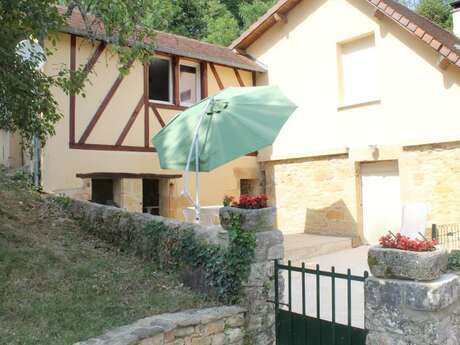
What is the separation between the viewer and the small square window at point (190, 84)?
11359 mm

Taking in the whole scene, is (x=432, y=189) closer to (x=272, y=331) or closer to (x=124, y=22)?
(x=272, y=331)

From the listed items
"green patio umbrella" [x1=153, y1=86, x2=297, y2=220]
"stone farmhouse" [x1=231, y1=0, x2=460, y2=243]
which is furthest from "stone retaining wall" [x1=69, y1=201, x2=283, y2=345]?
"stone farmhouse" [x1=231, y1=0, x2=460, y2=243]

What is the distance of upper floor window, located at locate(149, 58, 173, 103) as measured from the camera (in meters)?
10.7

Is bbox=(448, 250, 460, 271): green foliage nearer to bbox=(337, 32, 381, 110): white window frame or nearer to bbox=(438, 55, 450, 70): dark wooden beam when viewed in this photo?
bbox=(438, 55, 450, 70): dark wooden beam

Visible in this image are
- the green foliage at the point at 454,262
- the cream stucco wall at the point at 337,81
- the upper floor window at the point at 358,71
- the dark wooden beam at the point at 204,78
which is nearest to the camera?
the green foliage at the point at 454,262

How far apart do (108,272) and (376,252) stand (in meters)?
3.25

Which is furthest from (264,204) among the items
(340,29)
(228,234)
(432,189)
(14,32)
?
(340,29)

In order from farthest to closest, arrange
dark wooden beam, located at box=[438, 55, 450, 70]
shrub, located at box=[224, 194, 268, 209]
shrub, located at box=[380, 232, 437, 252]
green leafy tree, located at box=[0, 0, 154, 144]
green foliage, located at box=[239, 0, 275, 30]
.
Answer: green foliage, located at box=[239, 0, 275, 30] → dark wooden beam, located at box=[438, 55, 450, 70] → green leafy tree, located at box=[0, 0, 154, 144] → shrub, located at box=[224, 194, 268, 209] → shrub, located at box=[380, 232, 437, 252]

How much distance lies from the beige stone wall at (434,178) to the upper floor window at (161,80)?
5.56 m

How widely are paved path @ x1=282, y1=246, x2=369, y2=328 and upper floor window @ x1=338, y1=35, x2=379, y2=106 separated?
3.48m

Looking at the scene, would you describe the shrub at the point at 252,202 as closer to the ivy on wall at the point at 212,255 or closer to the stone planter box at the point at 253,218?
the stone planter box at the point at 253,218

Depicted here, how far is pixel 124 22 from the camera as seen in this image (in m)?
5.52

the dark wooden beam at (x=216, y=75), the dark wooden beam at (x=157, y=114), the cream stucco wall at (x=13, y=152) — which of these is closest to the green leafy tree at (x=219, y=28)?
the dark wooden beam at (x=216, y=75)

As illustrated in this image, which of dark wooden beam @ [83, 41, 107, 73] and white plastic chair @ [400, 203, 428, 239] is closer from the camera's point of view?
white plastic chair @ [400, 203, 428, 239]
